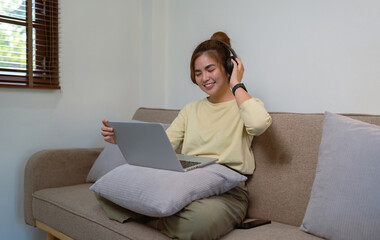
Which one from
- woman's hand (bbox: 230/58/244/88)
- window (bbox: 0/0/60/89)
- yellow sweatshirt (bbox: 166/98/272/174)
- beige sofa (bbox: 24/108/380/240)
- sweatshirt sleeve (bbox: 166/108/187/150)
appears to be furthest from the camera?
window (bbox: 0/0/60/89)

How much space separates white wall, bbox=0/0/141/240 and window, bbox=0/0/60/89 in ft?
0.18

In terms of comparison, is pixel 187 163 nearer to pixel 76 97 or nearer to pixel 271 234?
pixel 271 234

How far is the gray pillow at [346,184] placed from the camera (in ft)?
3.45

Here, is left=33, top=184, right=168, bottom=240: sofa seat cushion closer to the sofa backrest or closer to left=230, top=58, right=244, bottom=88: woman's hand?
the sofa backrest

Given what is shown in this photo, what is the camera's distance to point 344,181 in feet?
3.68

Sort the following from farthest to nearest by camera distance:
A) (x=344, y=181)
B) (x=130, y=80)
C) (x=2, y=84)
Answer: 1. (x=130, y=80)
2. (x=2, y=84)
3. (x=344, y=181)

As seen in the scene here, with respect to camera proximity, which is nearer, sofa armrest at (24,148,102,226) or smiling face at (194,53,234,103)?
smiling face at (194,53,234,103)

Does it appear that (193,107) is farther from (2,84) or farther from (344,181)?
(2,84)

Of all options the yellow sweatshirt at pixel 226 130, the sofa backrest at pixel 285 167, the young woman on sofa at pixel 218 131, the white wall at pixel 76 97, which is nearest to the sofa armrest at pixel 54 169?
the white wall at pixel 76 97

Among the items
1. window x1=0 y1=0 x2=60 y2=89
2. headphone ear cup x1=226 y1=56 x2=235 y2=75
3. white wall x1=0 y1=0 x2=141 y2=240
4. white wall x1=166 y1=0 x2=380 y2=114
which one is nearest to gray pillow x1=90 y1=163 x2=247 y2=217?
headphone ear cup x1=226 y1=56 x2=235 y2=75

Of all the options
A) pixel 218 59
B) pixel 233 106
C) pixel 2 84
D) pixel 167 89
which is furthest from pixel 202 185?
pixel 167 89

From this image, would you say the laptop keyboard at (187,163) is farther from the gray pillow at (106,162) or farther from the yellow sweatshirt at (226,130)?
the gray pillow at (106,162)

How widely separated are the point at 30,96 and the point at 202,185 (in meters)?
1.40

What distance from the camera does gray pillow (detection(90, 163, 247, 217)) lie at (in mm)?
1156
